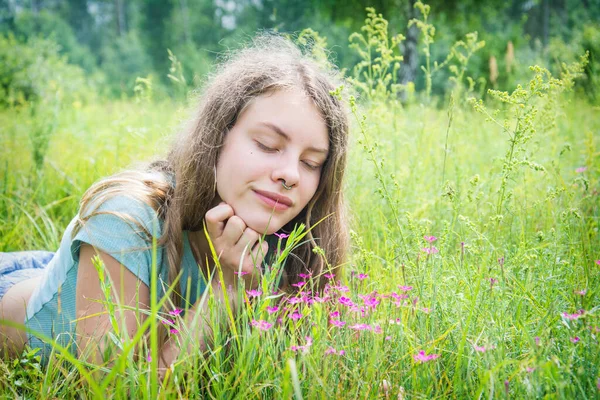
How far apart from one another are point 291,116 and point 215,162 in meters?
0.35

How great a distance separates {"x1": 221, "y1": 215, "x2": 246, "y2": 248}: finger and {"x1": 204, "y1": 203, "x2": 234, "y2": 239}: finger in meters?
0.03

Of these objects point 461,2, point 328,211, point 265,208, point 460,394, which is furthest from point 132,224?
point 461,2

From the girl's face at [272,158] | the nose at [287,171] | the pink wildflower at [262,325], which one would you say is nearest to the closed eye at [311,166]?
the girl's face at [272,158]

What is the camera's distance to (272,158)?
1.79 m

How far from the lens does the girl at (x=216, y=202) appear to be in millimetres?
1703

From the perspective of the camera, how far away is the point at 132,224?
1.73 metres

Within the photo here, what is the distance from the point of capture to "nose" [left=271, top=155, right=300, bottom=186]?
1743mm

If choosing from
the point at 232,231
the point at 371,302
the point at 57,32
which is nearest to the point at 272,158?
the point at 232,231

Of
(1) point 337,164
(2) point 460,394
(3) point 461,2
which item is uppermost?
(3) point 461,2

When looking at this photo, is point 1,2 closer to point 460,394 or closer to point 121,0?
point 121,0

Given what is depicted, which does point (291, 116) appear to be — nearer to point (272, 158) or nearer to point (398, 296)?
point (272, 158)

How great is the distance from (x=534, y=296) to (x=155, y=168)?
161cm

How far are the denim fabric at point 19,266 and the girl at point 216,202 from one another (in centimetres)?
10

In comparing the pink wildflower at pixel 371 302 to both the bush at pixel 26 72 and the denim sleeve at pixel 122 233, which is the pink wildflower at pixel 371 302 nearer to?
the denim sleeve at pixel 122 233
